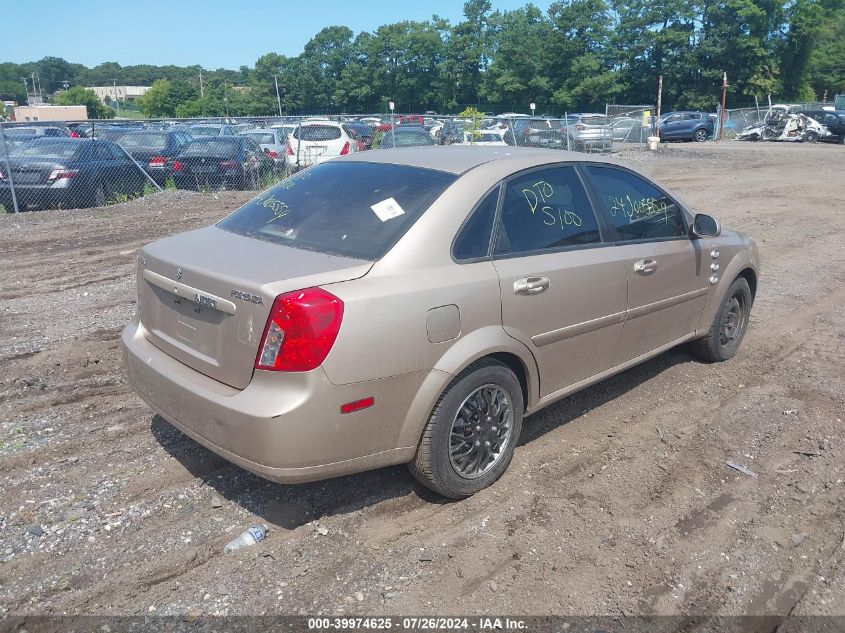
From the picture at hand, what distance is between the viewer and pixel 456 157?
165 inches

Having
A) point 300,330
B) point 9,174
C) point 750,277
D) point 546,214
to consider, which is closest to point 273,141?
point 9,174

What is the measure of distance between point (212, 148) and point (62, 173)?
3549 mm

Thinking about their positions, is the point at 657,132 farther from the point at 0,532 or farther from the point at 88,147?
the point at 0,532

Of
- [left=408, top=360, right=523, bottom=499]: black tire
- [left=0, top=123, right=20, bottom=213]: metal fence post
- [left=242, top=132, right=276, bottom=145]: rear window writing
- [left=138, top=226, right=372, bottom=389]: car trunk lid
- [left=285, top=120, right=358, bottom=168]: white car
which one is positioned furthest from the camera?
[left=242, top=132, right=276, bottom=145]: rear window writing

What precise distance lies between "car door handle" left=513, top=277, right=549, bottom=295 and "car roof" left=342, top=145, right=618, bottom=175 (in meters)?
0.68

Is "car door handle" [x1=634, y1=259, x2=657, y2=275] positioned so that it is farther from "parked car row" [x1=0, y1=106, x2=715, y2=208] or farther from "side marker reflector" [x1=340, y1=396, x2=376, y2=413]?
"parked car row" [x1=0, y1=106, x2=715, y2=208]

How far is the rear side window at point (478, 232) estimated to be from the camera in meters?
3.64

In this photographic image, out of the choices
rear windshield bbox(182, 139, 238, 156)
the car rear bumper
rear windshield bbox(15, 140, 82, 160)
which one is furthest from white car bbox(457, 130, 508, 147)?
the car rear bumper

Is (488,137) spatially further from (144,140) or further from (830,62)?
(830,62)

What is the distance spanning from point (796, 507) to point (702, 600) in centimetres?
106

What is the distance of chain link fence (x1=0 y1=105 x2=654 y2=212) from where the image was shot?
13.2m

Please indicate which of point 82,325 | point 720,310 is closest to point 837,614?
point 720,310

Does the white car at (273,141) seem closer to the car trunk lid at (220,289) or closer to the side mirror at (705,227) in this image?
the side mirror at (705,227)

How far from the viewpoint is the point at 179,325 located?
3598 millimetres
